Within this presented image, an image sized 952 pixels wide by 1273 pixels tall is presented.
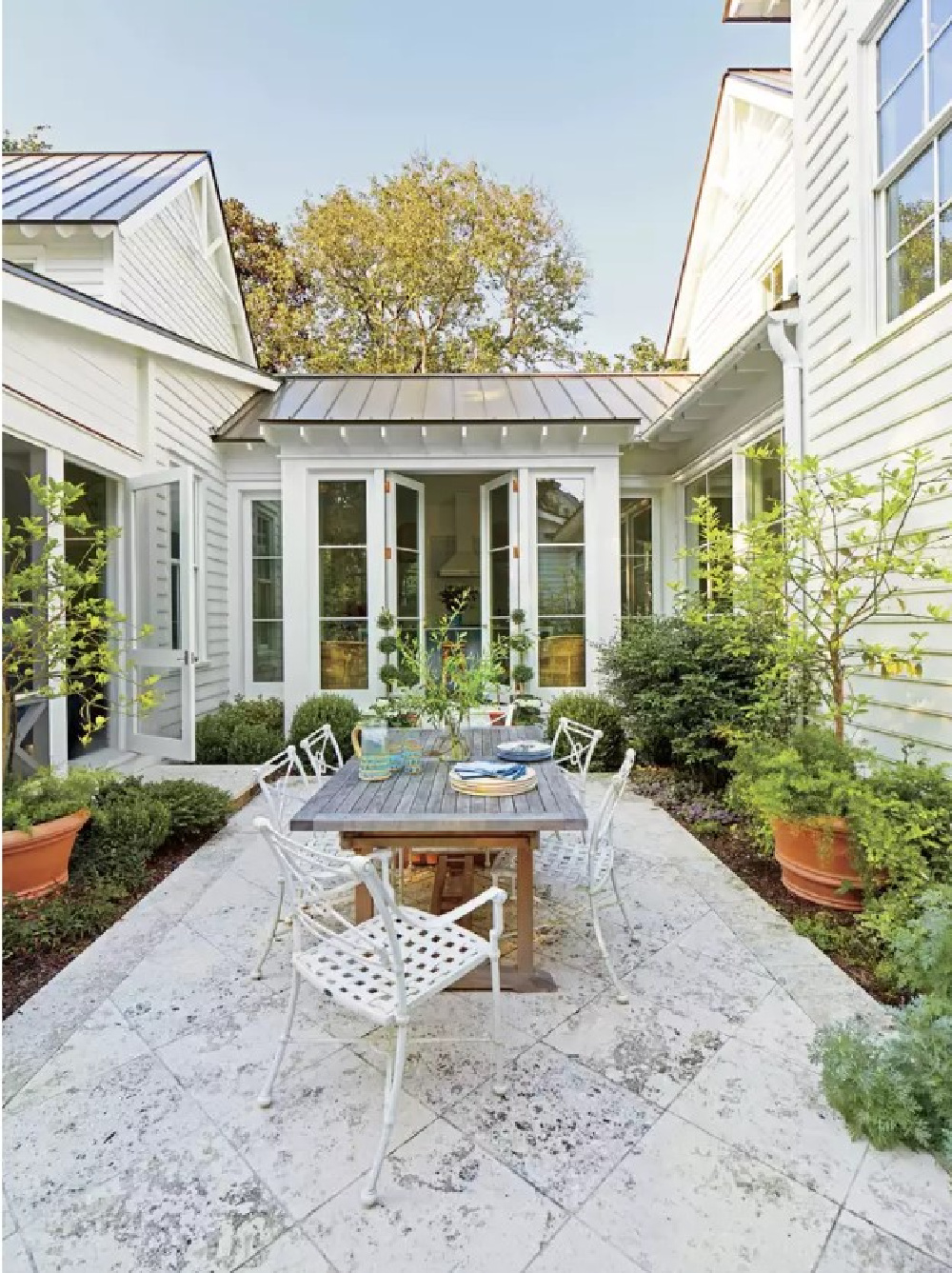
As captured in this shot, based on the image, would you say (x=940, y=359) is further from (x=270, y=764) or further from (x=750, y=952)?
(x=270, y=764)

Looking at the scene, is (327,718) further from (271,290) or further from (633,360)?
(633,360)

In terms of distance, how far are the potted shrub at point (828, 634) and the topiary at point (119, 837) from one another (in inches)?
130

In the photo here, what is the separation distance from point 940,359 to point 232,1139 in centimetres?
433

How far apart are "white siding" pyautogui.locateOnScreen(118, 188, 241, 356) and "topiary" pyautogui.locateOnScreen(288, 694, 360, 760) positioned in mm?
4140

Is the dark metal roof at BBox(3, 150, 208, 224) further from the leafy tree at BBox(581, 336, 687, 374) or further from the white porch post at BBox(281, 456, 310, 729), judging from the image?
the leafy tree at BBox(581, 336, 687, 374)

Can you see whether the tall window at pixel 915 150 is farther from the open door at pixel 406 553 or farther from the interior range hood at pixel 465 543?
the interior range hood at pixel 465 543

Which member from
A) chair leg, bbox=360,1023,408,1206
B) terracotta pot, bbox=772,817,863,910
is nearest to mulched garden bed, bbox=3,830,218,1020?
chair leg, bbox=360,1023,408,1206

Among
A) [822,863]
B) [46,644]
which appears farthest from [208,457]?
[822,863]

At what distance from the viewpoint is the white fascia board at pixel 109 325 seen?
155 inches

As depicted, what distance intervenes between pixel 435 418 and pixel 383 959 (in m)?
5.67

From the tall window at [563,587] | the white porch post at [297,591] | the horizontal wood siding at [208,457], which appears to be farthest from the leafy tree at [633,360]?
the white porch post at [297,591]

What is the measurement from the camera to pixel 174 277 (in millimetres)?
7172

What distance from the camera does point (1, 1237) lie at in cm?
148

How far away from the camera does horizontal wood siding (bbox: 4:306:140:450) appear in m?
4.14
